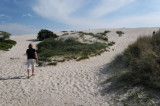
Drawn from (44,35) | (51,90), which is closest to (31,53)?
(51,90)

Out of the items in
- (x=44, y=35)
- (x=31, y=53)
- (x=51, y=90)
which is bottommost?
(x=51, y=90)

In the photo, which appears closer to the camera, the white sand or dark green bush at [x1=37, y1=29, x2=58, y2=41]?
the white sand

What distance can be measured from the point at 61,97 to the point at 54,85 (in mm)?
1219

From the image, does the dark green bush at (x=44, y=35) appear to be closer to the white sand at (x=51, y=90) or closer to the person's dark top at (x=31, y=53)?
the white sand at (x=51, y=90)

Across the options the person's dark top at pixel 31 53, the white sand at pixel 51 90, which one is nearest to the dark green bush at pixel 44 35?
the white sand at pixel 51 90

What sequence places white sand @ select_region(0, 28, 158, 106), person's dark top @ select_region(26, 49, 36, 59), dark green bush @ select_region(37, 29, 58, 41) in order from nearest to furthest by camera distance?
white sand @ select_region(0, 28, 158, 106) → person's dark top @ select_region(26, 49, 36, 59) → dark green bush @ select_region(37, 29, 58, 41)

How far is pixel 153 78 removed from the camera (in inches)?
179

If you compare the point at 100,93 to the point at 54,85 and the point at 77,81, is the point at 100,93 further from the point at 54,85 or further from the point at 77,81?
the point at 54,85

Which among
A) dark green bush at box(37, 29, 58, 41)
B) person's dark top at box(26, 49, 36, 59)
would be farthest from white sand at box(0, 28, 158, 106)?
dark green bush at box(37, 29, 58, 41)

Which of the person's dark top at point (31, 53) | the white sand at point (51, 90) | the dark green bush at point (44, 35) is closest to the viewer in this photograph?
the white sand at point (51, 90)

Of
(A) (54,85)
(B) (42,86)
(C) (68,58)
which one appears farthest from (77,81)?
(C) (68,58)

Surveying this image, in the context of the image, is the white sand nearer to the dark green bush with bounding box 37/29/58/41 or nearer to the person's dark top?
the person's dark top

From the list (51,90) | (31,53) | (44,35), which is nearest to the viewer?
(51,90)

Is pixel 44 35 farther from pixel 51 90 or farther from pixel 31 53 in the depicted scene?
pixel 51 90
